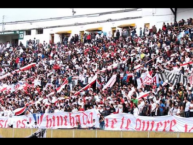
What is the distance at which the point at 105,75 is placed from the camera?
23172mm

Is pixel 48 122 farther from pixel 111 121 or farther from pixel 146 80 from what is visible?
pixel 146 80

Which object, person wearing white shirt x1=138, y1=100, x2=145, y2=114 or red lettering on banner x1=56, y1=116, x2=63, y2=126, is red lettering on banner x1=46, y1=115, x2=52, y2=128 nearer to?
red lettering on banner x1=56, y1=116, x2=63, y2=126

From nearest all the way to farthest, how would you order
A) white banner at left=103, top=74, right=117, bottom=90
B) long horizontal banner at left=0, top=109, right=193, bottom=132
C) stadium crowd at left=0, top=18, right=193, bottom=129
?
long horizontal banner at left=0, top=109, right=193, bottom=132 < stadium crowd at left=0, top=18, right=193, bottom=129 < white banner at left=103, top=74, right=117, bottom=90

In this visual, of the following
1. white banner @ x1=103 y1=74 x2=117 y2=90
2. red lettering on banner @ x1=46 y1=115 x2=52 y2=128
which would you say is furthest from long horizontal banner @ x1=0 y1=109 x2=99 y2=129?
white banner @ x1=103 y1=74 x2=117 y2=90

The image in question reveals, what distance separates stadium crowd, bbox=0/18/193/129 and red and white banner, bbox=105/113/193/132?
57 centimetres

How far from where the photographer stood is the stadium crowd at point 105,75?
16766 millimetres

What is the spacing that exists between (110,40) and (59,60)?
3.90 meters

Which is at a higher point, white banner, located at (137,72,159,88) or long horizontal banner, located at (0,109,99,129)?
white banner, located at (137,72,159,88)

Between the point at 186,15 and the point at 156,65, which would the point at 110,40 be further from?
the point at 156,65

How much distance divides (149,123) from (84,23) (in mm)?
28142

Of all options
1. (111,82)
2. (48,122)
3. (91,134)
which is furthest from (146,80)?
(91,134)

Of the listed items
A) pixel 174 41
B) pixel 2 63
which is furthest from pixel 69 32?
pixel 174 41

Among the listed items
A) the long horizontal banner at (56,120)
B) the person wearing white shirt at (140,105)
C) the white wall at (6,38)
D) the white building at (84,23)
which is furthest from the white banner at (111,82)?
the white wall at (6,38)

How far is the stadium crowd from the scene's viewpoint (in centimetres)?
1677
